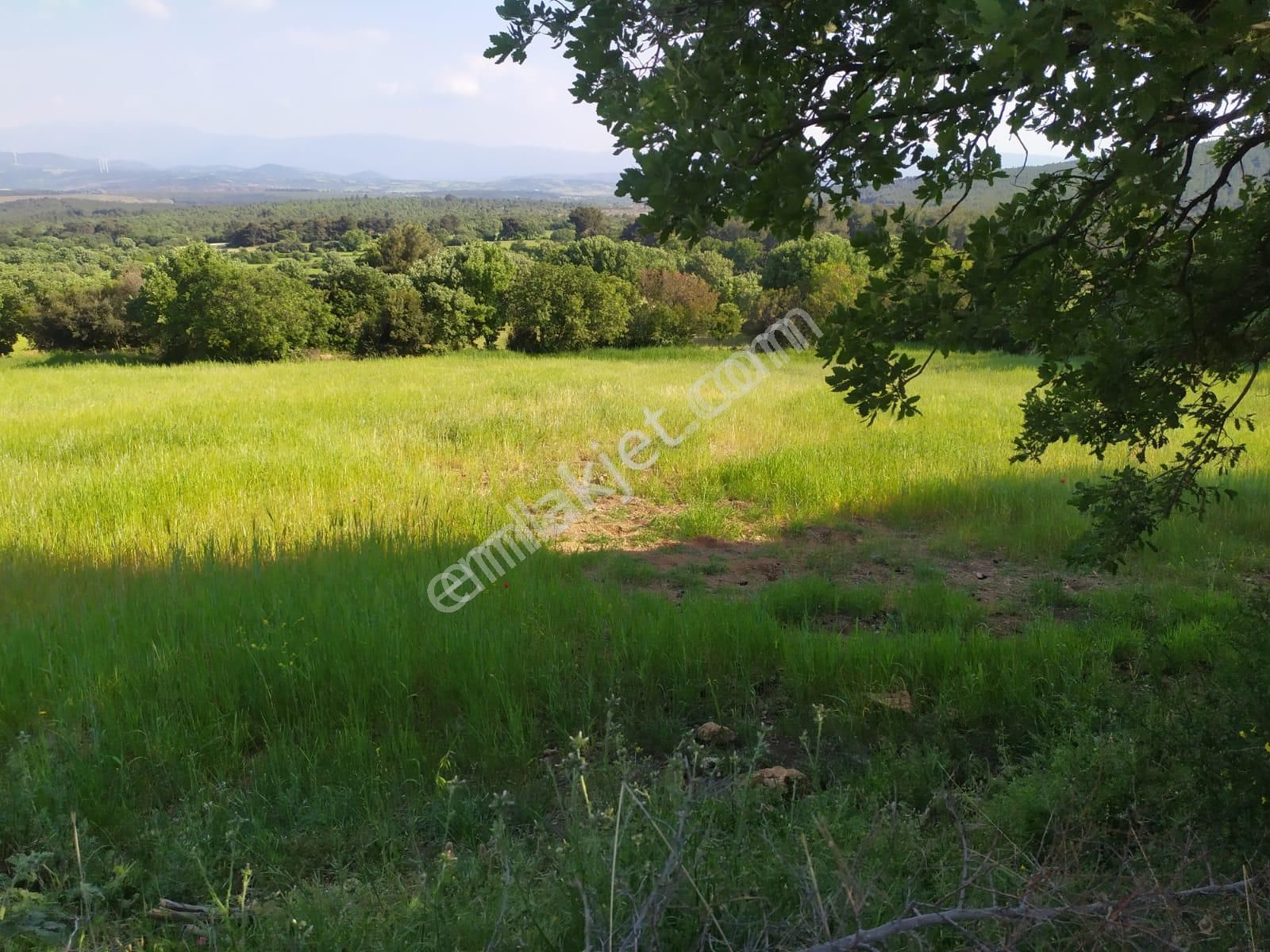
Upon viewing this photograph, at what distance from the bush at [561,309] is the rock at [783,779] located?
33045 mm

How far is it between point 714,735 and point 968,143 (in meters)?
2.56

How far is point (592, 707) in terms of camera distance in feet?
12.7

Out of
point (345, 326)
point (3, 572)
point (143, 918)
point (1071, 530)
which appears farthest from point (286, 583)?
point (345, 326)

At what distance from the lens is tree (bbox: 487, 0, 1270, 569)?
5.63ft

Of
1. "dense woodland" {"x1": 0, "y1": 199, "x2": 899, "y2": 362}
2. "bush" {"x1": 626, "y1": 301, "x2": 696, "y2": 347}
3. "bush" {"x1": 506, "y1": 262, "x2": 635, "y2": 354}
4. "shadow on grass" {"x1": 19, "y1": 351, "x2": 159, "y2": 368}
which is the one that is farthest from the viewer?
"bush" {"x1": 626, "y1": 301, "x2": 696, "y2": 347}

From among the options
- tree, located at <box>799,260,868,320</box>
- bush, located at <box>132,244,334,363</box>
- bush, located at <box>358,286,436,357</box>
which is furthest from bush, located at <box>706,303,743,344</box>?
bush, located at <box>132,244,334,363</box>

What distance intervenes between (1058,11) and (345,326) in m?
36.2

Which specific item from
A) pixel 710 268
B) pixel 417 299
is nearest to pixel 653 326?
pixel 417 299

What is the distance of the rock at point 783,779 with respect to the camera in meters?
3.00

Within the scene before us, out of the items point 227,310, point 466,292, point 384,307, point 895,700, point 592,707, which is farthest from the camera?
point 466,292

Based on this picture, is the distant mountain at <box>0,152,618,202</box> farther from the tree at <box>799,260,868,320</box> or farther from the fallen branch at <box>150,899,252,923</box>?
the fallen branch at <box>150,899,252,923</box>

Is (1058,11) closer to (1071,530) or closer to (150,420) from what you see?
(1071,530)

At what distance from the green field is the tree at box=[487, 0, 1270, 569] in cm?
130

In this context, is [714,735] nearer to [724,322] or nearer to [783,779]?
[783,779]
